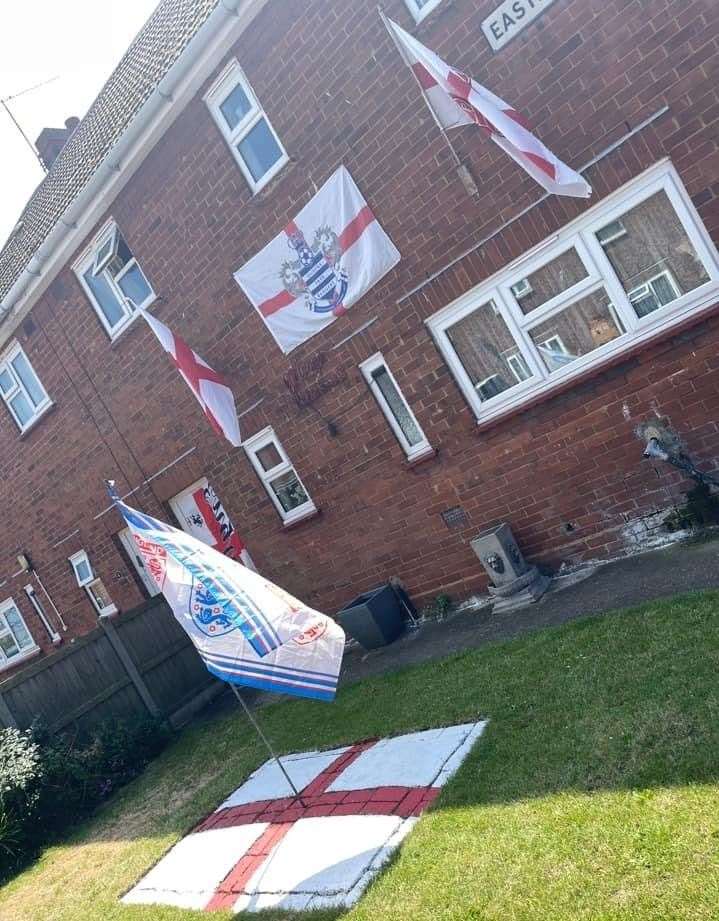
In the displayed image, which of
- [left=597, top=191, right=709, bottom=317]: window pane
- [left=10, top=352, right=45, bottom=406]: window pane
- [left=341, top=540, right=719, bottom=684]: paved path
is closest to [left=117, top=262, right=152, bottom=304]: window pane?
[left=10, top=352, right=45, bottom=406]: window pane

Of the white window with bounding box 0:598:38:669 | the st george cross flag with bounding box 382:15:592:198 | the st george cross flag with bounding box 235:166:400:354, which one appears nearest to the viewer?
the st george cross flag with bounding box 382:15:592:198

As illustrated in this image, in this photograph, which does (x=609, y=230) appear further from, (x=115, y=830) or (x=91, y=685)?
(x=91, y=685)

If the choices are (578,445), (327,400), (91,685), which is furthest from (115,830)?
(578,445)

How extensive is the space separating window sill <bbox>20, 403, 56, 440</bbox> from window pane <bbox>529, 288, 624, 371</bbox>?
8383mm

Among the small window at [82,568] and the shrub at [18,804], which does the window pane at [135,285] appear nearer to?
the small window at [82,568]

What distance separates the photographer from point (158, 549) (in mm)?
5883

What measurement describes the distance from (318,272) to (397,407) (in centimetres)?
167

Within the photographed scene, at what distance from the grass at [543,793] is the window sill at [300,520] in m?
2.79

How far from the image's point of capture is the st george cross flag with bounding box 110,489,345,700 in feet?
17.0

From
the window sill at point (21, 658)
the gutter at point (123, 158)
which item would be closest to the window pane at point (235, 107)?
the gutter at point (123, 158)

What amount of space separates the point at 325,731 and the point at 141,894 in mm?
1955

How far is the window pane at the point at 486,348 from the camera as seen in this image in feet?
26.2

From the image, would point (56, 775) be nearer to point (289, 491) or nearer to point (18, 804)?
point (18, 804)

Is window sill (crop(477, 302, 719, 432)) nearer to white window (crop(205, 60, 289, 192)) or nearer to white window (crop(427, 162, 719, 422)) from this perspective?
white window (crop(427, 162, 719, 422))
